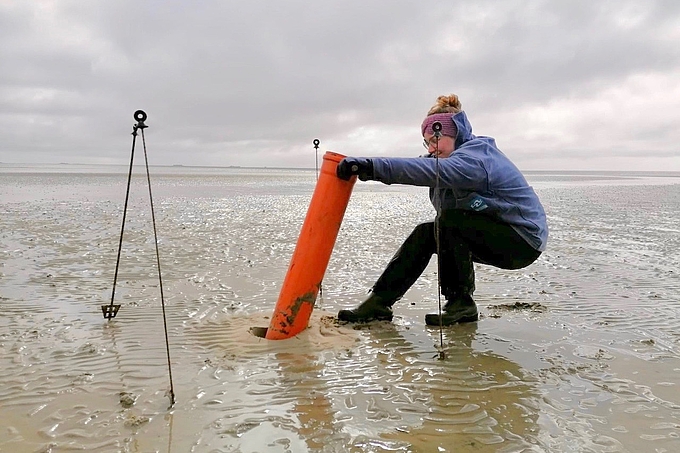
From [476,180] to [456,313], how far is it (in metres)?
1.17

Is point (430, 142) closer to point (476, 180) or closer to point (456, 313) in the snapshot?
point (476, 180)

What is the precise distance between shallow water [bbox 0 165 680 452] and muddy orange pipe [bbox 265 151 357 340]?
Result: 153 mm

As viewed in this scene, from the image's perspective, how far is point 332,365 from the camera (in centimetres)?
349

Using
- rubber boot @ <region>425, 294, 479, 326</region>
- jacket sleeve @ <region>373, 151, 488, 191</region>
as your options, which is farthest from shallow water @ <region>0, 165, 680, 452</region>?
jacket sleeve @ <region>373, 151, 488, 191</region>

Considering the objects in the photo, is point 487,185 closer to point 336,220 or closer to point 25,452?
point 336,220

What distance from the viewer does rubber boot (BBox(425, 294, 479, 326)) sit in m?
4.38

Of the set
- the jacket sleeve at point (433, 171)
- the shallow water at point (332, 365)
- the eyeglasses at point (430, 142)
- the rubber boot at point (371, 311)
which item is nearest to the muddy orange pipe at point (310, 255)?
the shallow water at point (332, 365)

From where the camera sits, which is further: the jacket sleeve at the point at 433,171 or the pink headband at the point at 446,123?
the pink headband at the point at 446,123

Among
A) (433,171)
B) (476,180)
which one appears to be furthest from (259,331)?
(476,180)

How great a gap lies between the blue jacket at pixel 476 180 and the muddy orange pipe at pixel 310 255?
15.0 inches

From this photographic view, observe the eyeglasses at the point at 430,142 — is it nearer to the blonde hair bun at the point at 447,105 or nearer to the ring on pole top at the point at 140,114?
the blonde hair bun at the point at 447,105

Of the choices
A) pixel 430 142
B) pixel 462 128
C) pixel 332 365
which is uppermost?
pixel 462 128

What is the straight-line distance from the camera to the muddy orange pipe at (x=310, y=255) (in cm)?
389

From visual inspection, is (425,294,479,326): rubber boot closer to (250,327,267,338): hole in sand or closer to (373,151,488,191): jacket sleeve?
(373,151,488,191): jacket sleeve
